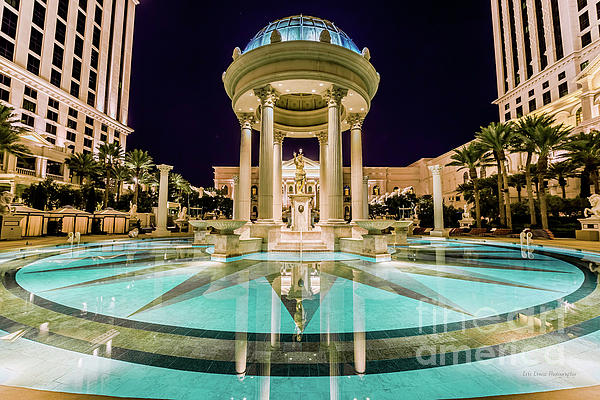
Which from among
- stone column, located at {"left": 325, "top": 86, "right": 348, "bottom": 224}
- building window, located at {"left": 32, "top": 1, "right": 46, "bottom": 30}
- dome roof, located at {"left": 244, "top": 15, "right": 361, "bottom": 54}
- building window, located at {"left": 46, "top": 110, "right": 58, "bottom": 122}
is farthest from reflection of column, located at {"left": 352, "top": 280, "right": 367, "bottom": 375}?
building window, located at {"left": 32, "top": 1, "right": 46, "bottom": 30}

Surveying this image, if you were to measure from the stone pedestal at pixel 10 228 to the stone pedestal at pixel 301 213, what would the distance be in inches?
796

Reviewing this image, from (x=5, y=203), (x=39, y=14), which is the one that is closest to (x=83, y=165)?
(x=5, y=203)

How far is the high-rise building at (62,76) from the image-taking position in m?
39.0

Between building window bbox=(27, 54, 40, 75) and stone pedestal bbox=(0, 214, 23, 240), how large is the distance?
136 feet

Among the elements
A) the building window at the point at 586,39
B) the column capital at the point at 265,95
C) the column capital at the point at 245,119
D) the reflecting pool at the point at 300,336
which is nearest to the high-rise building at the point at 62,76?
the column capital at the point at 245,119

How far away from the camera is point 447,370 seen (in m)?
2.57

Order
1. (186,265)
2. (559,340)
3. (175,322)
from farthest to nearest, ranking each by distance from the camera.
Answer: (186,265) < (175,322) < (559,340)

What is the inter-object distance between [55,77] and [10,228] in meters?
46.1

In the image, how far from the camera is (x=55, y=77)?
159ft

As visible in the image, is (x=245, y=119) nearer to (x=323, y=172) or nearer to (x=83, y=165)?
(x=323, y=172)

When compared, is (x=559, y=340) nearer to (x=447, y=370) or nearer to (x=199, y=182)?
(x=447, y=370)

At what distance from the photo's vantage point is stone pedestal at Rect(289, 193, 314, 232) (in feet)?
51.5

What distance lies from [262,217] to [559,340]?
11.7 metres

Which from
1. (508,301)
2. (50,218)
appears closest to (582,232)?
(508,301)
